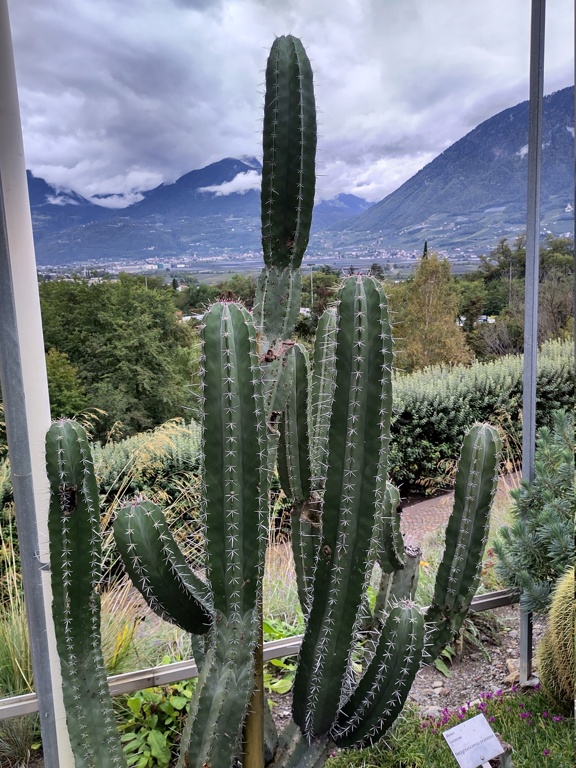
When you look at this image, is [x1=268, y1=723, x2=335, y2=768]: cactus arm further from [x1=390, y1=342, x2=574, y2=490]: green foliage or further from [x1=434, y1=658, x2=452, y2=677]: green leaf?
[x1=390, y1=342, x2=574, y2=490]: green foliage

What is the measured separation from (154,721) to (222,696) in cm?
98

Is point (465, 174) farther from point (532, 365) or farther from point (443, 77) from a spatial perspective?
point (532, 365)

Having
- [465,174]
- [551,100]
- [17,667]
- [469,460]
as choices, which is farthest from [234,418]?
[465,174]

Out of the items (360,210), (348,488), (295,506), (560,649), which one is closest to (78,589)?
(295,506)

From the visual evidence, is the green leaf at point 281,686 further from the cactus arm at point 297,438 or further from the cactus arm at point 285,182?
the cactus arm at point 285,182

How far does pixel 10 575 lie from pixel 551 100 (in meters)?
2.33

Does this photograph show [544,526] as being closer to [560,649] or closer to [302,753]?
[560,649]

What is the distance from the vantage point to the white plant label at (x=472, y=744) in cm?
142

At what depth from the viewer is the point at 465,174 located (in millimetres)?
2203

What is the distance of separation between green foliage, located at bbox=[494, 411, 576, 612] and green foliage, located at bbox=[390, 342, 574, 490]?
0.38m

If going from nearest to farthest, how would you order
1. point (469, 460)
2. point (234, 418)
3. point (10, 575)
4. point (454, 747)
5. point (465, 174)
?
point (234, 418)
point (469, 460)
point (454, 747)
point (10, 575)
point (465, 174)

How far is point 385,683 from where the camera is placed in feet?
3.53

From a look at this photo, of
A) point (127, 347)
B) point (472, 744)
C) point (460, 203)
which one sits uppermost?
point (460, 203)

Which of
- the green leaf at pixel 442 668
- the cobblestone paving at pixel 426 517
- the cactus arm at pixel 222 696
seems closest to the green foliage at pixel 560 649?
the green leaf at pixel 442 668
